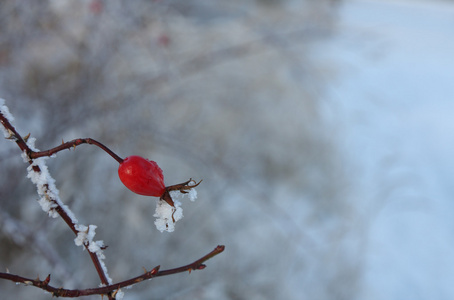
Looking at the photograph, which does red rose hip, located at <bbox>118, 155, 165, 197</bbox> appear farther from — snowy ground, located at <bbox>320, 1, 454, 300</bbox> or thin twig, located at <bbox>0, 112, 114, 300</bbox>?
snowy ground, located at <bbox>320, 1, 454, 300</bbox>

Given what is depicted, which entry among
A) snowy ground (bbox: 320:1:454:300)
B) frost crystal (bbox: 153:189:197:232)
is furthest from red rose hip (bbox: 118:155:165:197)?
snowy ground (bbox: 320:1:454:300)

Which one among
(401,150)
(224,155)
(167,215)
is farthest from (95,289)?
(401,150)

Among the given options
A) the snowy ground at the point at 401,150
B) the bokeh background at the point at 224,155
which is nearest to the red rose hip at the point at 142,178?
the bokeh background at the point at 224,155

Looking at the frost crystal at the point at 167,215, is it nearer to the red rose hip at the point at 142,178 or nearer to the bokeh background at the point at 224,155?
the red rose hip at the point at 142,178

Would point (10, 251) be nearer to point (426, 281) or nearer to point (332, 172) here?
point (426, 281)

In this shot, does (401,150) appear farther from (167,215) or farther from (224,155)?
(167,215)

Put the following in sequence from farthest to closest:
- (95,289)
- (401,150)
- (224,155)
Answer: (401,150)
(224,155)
(95,289)
